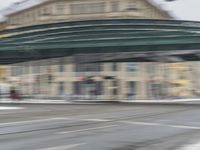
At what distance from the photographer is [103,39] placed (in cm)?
A: 6456

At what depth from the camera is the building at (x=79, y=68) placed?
315ft

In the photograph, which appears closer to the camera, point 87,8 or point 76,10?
point 87,8

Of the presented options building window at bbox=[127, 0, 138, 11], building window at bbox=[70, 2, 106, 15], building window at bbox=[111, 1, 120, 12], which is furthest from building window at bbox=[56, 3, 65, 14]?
building window at bbox=[127, 0, 138, 11]

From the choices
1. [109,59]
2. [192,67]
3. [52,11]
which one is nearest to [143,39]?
[109,59]

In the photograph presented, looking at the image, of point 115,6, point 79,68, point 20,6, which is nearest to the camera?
point 79,68

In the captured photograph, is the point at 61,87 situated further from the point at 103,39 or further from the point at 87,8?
the point at 103,39

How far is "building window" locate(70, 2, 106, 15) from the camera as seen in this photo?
391 ft

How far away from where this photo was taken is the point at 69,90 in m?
108

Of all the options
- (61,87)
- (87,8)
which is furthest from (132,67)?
(87,8)

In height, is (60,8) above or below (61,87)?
above

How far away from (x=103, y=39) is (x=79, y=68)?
43636 millimetres

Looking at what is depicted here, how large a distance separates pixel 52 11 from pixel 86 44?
6026 centimetres

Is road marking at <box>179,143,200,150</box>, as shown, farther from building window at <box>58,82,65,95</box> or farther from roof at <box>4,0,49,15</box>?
roof at <box>4,0,49,15</box>

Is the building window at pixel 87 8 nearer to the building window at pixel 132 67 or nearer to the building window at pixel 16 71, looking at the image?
the building window at pixel 132 67
